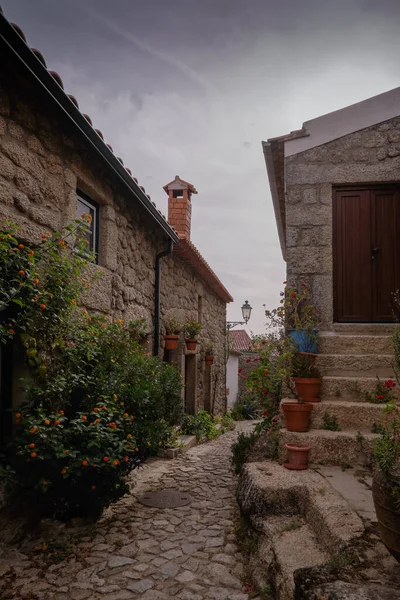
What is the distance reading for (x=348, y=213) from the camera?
5.54 meters

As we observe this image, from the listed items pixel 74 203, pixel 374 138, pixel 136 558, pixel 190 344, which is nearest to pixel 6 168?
pixel 74 203

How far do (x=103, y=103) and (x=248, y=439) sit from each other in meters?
3.94

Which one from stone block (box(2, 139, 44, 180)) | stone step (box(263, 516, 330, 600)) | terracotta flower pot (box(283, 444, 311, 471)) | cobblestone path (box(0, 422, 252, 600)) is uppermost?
stone block (box(2, 139, 44, 180))

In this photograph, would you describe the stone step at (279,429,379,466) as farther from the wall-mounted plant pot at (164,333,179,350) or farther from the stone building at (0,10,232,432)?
the wall-mounted plant pot at (164,333,179,350)

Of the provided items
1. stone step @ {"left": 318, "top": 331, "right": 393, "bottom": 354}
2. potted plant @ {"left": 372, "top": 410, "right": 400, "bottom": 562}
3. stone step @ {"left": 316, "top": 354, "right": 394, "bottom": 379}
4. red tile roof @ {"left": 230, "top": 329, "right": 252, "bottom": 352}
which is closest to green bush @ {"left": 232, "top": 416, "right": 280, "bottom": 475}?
stone step @ {"left": 316, "top": 354, "right": 394, "bottom": 379}

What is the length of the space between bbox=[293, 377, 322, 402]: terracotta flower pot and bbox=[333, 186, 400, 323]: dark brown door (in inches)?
58.0

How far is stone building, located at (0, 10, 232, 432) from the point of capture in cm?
323

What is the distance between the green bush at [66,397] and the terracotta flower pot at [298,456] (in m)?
1.20

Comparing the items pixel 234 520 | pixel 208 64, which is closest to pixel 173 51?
pixel 208 64

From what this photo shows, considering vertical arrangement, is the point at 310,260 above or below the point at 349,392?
above

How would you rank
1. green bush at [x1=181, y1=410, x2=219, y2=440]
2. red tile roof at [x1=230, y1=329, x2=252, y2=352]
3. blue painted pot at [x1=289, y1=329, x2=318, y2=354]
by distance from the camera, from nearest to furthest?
blue painted pot at [x1=289, y1=329, x2=318, y2=354]
green bush at [x1=181, y1=410, x2=219, y2=440]
red tile roof at [x1=230, y1=329, x2=252, y2=352]

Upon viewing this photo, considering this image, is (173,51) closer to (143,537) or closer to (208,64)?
(208,64)

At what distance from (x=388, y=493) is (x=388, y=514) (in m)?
0.09

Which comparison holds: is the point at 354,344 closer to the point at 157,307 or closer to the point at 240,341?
the point at 157,307
